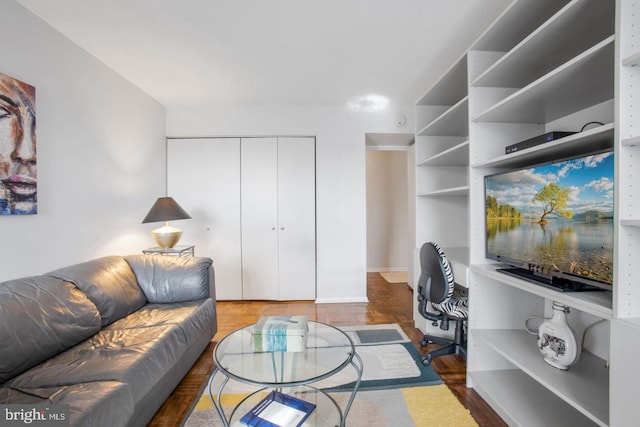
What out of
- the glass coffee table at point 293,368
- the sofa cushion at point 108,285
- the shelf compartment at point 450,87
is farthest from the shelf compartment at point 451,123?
the sofa cushion at point 108,285

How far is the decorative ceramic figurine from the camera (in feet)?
4.43

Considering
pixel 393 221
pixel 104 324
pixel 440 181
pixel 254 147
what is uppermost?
pixel 254 147

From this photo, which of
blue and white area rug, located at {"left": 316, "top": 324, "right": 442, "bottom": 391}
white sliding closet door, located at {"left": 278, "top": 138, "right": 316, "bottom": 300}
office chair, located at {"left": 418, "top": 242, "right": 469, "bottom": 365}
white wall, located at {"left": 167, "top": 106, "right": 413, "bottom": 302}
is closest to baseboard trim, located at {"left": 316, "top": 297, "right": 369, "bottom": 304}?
white wall, located at {"left": 167, "top": 106, "right": 413, "bottom": 302}

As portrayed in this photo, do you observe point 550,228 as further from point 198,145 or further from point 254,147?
point 198,145

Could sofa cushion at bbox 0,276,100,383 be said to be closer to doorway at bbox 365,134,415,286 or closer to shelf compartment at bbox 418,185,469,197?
shelf compartment at bbox 418,185,469,197

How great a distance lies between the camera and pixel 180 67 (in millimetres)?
2553

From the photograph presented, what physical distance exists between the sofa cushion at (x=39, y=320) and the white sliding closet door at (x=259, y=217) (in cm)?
188

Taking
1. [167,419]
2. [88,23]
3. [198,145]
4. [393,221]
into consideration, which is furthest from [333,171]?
[167,419]

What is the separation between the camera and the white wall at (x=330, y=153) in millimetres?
3535

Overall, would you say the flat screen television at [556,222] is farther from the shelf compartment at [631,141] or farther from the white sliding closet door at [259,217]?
the white sliding closet door at [259,217]

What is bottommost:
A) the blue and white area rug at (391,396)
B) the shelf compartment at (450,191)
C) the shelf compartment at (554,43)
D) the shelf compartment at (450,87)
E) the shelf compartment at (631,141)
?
the blue and white area rug at (391,396)

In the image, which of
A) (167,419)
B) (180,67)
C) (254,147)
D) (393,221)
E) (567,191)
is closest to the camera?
(567,191)

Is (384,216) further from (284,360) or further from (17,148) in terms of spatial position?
(17,148)

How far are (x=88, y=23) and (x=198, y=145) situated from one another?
1.67m
